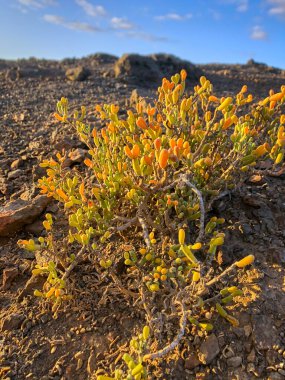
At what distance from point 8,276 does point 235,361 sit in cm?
169

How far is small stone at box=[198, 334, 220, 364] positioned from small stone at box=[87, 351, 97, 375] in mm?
630

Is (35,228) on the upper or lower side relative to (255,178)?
lower

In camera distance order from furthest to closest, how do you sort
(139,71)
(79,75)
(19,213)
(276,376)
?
1. (139,71)
2. (79,75)
3. (19,213)
4. (276,376)

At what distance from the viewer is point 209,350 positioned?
7.52 ft

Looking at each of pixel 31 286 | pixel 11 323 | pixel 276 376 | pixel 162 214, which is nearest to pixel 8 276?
pixel 31 286

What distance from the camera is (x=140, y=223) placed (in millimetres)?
2854

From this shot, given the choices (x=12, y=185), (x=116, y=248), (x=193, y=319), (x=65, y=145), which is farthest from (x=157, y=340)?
(x=65, y=145)

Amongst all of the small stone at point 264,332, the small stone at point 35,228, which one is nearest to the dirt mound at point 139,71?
the small stone at point 35,228

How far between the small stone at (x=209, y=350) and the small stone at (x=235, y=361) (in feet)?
0.27

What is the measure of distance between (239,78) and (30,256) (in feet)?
22.4

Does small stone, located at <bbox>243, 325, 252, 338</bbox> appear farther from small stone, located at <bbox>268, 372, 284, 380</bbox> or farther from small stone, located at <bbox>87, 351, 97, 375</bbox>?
small stone, located at <bbox>87, 351, 97, 375</bbox>

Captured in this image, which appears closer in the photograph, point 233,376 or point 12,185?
point 233,376

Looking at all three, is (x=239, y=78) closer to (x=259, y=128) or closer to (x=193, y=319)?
(x=259, y=128)

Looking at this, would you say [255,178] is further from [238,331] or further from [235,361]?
[235,361]
